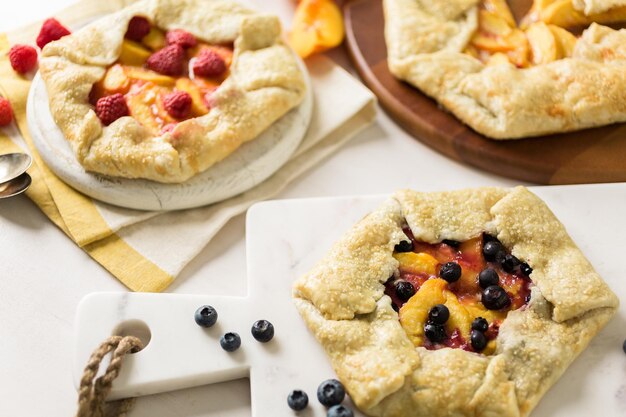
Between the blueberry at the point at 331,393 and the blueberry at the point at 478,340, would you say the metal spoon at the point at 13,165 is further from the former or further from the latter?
the blueberry at the point at 478,340

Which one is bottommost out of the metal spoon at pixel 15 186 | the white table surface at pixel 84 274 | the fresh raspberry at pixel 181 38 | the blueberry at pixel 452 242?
the white table surface at pixel 84 274

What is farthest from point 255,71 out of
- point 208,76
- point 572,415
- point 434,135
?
point 572,415

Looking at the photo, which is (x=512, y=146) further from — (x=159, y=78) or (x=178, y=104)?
(x=159, y=78)

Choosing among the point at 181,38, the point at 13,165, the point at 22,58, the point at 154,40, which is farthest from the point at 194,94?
the point at 22,58

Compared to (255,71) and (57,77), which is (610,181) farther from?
(57,77)

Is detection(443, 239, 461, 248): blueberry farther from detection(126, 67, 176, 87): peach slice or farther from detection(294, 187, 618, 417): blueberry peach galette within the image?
detection(126, 67, 176, 87): peach slice

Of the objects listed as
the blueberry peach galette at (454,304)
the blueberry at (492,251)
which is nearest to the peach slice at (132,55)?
the blueberry peach galette at (454,304)

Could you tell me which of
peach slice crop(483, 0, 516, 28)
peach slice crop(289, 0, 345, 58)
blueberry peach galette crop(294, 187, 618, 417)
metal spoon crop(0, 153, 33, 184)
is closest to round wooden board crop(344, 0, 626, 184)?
peach slice crop(289, 0, 345, 58)

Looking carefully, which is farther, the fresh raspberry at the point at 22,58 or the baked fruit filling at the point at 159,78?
the fresh raspberry at the point at 22,58
